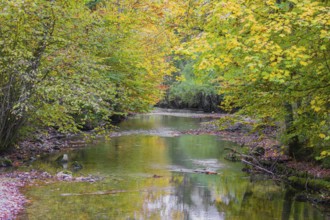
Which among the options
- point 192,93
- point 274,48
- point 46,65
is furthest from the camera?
point 192,93

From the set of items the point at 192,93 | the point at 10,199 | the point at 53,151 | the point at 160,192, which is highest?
the point at 192,93

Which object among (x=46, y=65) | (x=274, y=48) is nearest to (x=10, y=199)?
(x=46, y=65)

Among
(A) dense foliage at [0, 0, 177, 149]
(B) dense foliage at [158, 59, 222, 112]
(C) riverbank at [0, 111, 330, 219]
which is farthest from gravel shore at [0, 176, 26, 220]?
(B) dense foliage at [158, 59, 222, 112]

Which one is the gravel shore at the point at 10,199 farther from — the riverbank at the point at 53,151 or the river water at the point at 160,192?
the river water at the point at 160,192

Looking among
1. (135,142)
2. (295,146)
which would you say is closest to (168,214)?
(295,146)

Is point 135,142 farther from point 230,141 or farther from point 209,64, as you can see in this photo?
point 209,64

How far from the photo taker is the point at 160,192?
45.4ft

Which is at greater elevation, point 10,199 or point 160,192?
point 10,199

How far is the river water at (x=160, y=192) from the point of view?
37.9 feet

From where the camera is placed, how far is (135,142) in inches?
1051

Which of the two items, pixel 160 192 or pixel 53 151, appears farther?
pixel 53 151

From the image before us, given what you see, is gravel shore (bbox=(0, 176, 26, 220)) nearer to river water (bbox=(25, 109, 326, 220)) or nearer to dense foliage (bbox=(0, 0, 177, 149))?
river water (bbox=(25, 109, 326, 220))

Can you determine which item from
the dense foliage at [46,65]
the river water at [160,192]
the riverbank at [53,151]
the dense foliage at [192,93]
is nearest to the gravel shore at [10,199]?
the riverbank at [53,151]

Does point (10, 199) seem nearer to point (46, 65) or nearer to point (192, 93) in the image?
point (46, 65)
